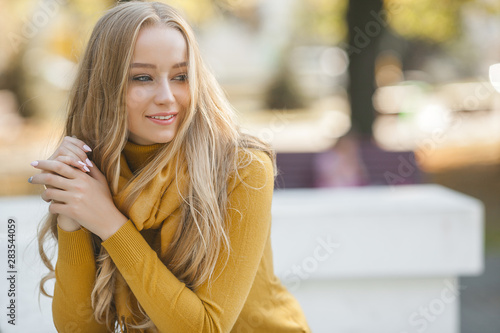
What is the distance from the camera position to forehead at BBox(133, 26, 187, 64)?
1509mm

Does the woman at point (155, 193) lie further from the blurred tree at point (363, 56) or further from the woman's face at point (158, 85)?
the blurred tree at point (363, 56)

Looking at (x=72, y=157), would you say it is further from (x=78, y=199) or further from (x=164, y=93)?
(x=164, y=93)

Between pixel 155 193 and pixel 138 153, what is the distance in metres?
0.19

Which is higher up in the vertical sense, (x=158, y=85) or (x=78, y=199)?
(x=158, y=85)

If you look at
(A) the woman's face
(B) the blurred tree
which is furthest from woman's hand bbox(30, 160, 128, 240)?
(B) the blurred tree

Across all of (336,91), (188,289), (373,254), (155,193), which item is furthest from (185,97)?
(336,91)

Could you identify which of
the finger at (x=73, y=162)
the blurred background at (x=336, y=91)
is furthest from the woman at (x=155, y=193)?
the blurred background at (x=336, y=91)

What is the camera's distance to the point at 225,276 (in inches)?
60.1

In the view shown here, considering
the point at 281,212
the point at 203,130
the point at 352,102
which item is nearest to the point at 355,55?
the point at 352,102

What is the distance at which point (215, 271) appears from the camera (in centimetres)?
154

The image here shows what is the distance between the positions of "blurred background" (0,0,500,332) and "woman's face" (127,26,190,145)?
1.46 feet

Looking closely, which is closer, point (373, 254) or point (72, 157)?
point (72, 157)

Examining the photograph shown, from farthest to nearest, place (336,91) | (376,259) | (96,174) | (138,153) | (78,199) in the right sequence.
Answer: (336,91)
(376,259)
(138,153)
(96,174)
(78,199)

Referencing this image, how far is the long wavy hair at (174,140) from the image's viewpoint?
1.54 meters
